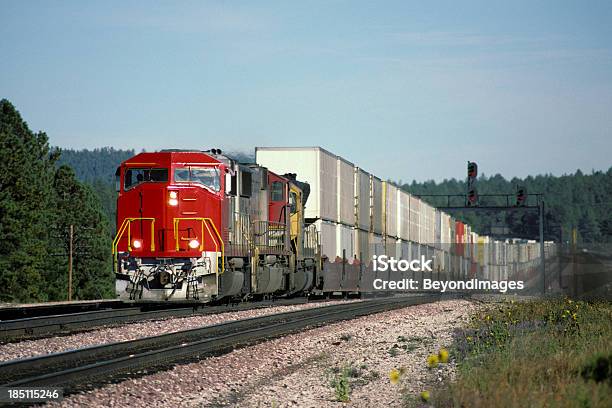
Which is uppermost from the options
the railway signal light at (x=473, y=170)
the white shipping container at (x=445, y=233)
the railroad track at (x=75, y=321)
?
the railway signal light at (x=473, y=170)

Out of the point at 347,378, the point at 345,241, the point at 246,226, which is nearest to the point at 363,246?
the point at 345,241

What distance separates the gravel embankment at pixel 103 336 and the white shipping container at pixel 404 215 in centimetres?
2514

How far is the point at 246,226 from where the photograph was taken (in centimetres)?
2592

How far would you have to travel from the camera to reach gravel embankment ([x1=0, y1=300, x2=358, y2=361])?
48.5 feet

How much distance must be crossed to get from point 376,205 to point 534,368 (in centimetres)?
3369

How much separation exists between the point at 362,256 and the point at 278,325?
2231cm


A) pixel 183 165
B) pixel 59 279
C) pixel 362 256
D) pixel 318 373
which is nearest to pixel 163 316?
pixel 183 165

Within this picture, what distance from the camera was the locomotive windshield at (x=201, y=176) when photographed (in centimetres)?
2352

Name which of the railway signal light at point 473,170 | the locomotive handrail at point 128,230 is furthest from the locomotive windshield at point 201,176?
the railway signal light at point 473,170

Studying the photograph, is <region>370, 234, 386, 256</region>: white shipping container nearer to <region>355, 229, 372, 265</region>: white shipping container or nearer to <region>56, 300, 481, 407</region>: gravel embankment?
<region>355, 229, 372, 265</region>: white shipping container

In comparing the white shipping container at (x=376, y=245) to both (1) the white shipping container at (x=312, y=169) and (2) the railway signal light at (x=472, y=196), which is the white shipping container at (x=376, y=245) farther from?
Result: (2) the railway signal light at (x=472, y=196)

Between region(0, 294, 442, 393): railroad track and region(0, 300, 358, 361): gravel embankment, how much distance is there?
46.9 inches

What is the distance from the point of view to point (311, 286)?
110 feet

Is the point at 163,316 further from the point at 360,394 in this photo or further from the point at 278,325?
the point at 360,394
